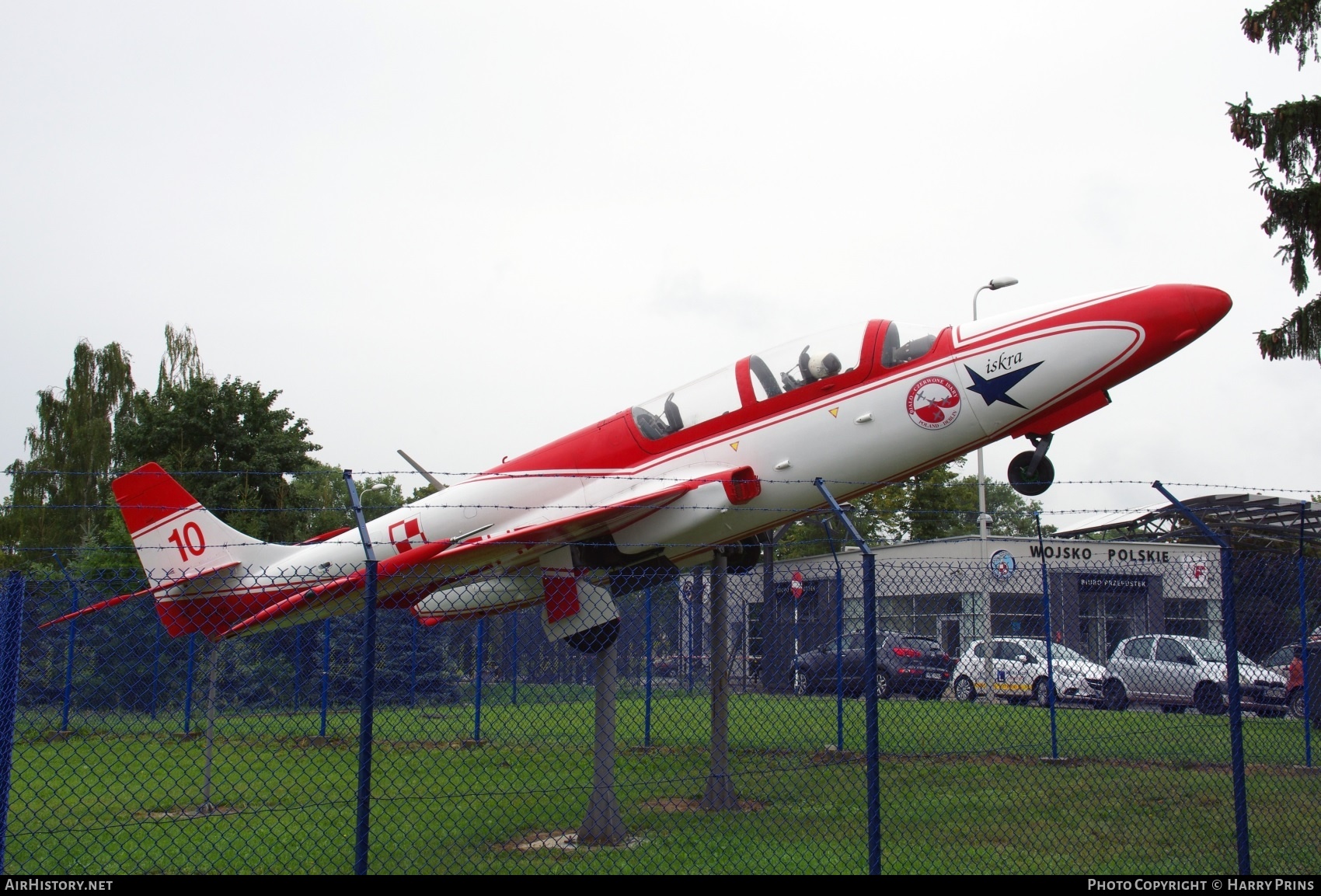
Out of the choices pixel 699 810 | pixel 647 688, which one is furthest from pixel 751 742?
pixel 699 810

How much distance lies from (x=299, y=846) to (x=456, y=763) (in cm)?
548

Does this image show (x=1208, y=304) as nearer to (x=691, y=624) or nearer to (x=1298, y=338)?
(x=691, y=624)

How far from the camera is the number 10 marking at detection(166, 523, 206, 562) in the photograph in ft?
36.9

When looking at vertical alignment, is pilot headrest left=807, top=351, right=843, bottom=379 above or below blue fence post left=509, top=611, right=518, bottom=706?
above

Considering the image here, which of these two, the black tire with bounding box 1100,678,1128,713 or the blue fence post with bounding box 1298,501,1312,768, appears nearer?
the blue fence post with bounding box 1298,501,1312,768

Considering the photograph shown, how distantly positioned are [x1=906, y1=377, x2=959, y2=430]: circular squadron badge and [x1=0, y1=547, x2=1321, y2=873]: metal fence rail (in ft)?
4.37

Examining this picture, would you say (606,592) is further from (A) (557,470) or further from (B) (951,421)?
(B) (951,421)

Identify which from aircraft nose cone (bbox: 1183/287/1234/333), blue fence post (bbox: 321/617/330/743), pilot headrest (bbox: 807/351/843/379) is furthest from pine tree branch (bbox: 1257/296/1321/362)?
blue fence post (bbox: 321/617/330/743)

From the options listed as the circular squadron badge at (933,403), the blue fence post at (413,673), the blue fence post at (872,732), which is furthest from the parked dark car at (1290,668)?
the blue fence post at (413,673)

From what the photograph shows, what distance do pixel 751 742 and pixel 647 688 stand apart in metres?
1.28

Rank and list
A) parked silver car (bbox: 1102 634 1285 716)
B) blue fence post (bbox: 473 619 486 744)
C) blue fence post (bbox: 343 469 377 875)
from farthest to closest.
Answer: blue fence post (bbox: 473 619 486 744) < parked silver car (bbox: 1102 634 1285 716) < blue fence post (bbox: 343 469 377 875)

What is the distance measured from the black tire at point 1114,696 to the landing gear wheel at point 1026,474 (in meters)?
2.08

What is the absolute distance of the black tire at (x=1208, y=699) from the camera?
10.2 m

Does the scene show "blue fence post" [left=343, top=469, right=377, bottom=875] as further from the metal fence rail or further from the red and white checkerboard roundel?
the red and white checkerboard roundel
